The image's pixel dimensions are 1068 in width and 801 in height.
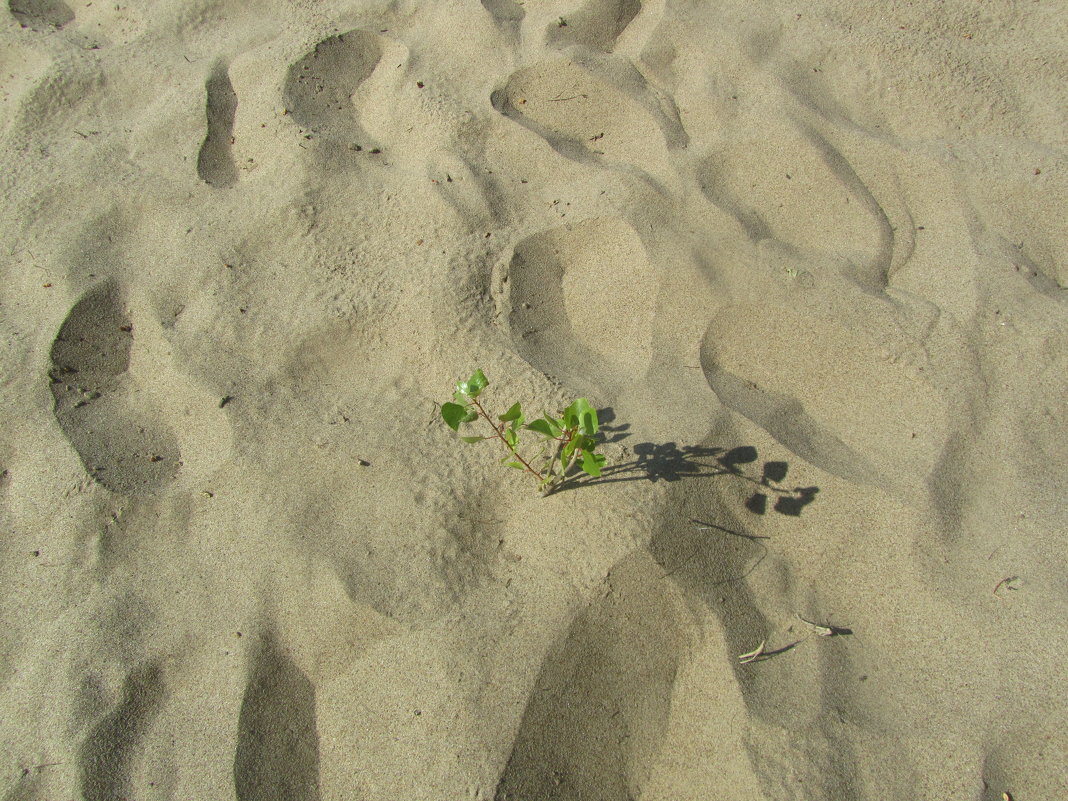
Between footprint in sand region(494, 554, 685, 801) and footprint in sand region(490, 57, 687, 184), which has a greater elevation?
footprint in sand region(490, 57, 687, 184)

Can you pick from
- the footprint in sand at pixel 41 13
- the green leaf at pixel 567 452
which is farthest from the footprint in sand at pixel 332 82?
the green leaf at pixel 567 452

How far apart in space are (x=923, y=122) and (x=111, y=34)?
8.66 ft

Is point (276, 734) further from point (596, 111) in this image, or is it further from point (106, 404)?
point (596, 111)

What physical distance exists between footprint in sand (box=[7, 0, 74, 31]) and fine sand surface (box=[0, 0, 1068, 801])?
10 cm

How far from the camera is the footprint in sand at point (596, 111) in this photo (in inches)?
80.0

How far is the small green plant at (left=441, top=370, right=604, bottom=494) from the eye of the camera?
50.6 inches

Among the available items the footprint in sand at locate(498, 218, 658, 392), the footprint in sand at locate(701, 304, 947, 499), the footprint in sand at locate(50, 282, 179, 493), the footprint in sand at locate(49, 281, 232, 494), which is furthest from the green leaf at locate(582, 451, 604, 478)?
the footprint in sand at locate(50, 282, 179, 493)

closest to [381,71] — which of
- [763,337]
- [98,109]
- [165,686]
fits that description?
[98,109]

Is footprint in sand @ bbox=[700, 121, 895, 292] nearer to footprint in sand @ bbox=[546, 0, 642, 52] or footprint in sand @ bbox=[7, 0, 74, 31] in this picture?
footprint in sand @ bbox=[546, 0, 642, 52]

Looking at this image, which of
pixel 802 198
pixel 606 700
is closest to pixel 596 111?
pixel 802 198

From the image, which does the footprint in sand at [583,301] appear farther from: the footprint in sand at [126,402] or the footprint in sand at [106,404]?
the footprint in sand at [106,404]

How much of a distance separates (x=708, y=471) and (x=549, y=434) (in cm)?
39

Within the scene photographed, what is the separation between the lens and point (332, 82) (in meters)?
2.21

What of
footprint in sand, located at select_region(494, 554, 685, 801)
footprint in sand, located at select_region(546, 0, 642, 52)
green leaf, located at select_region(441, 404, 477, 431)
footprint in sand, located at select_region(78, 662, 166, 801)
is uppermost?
footprint in sand, located at select_region(546, 0, 642, 52)
